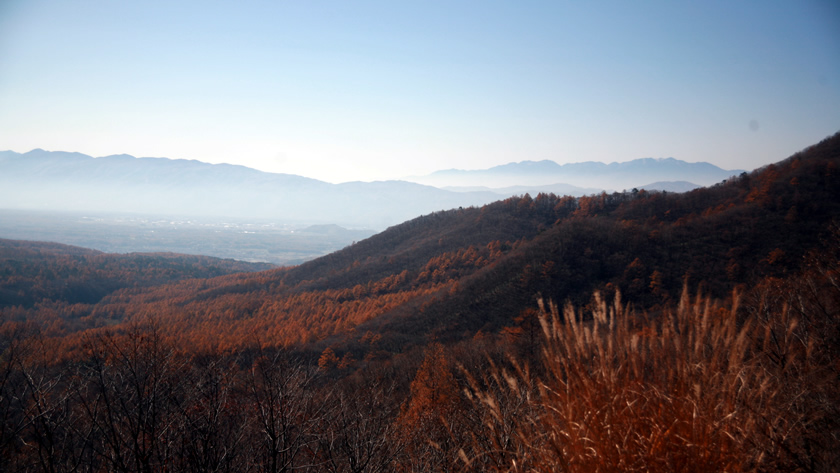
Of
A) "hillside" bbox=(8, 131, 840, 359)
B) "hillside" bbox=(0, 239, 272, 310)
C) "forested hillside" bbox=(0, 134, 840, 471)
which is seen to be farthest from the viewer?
"hillside" bbox=(0, 239, 272, 310)

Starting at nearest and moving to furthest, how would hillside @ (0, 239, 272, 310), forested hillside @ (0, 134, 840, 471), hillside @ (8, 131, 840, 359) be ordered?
forested hillside @ (0, 134, 840, 471)
hillside @ (8, 131, 840, 359)
hillside @ (0, 239, 272, 310)

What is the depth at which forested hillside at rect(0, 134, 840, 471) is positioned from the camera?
10.8 feet

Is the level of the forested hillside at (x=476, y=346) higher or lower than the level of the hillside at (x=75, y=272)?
higher

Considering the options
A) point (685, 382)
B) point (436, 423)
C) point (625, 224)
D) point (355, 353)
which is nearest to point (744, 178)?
point (625, 224)

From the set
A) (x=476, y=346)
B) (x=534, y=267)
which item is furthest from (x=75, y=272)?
(x=534, y=267)

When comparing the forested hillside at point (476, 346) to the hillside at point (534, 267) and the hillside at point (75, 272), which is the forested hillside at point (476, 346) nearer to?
the hillside at point (534, 267)

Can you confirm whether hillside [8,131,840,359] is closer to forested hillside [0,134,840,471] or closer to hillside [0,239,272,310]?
forested hillside [0,134,840,471]

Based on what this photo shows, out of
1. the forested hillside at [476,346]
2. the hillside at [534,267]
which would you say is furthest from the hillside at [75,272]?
the hillside at [534,267]

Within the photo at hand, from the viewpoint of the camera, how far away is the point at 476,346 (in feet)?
133

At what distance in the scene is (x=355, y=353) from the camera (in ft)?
183

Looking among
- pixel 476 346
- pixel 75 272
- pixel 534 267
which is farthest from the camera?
pixel 75 272

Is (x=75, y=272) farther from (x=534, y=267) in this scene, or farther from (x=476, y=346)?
(x=534, y=267)

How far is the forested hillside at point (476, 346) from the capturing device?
329cm

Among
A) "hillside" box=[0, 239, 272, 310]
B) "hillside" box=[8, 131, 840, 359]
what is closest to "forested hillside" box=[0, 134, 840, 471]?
"hillside" box=[8, 131, 840, 359]
